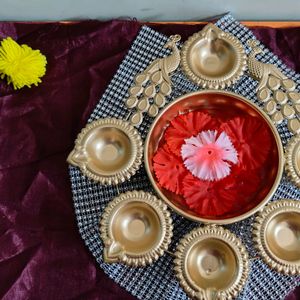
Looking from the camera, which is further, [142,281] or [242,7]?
[242,7]

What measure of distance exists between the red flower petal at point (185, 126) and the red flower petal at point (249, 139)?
29mm

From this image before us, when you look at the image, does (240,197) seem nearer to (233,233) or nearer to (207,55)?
(233,233)

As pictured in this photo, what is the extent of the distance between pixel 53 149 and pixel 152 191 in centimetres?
20

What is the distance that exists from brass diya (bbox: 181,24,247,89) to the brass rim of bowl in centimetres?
15

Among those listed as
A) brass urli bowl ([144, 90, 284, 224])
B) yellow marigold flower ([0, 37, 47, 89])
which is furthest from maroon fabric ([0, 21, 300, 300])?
brass urli bowl ([144, 90, 284, 224])

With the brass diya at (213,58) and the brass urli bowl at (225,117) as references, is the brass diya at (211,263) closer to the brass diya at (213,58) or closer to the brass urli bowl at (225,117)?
the brass urli bowl at (225,117)

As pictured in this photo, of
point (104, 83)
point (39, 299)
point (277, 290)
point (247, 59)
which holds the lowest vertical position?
point (39, 299)

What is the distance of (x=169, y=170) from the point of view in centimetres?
85

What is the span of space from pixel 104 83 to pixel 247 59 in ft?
0.83

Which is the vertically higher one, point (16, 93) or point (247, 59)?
point (247, 59)

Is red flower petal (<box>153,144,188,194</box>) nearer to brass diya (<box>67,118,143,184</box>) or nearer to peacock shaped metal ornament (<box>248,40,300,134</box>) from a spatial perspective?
brass diya (<box>67,118,143,184</box>)

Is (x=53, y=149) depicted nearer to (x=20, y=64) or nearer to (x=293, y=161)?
(x=20, y=64)

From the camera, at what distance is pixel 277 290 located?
0.84 m

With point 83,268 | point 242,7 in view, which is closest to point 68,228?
point 83,268
